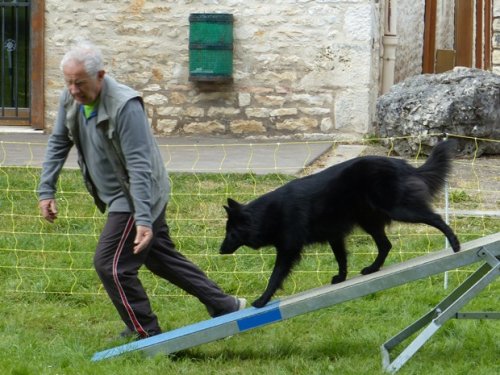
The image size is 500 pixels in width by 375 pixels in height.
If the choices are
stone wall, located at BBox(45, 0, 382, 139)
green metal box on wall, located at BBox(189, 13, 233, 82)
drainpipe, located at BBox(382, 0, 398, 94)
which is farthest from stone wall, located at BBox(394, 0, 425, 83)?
green metal box on wall, located at BBox(189, 13, 233, 82)

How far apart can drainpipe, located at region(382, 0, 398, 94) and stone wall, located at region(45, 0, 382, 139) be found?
47cm

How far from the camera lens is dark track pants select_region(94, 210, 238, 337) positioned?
17.7 ft

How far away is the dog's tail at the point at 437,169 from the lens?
18.5 feet

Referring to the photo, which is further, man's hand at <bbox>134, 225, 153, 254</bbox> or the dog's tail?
the dog's tail

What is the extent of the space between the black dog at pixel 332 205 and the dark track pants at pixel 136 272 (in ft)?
0.99

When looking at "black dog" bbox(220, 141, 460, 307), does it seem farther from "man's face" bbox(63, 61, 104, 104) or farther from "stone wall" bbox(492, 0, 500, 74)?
"stone wall" bbox(492, 0, 500, 74)

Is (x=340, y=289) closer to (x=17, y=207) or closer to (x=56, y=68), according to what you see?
(x=17, y=207)

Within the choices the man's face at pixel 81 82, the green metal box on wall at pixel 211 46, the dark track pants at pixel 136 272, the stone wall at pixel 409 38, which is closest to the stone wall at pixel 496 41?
the stone wall at pixel 409 38

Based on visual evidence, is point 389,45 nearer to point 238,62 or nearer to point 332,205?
point 238,62

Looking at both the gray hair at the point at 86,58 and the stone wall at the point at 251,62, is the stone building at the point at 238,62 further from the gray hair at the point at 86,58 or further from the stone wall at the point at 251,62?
the gray hair at the point at 86,58

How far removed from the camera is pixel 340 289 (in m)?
5.23

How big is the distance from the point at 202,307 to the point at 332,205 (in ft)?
4.61

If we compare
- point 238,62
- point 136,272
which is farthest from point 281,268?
point 238,62

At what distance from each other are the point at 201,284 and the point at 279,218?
0.62 meters
